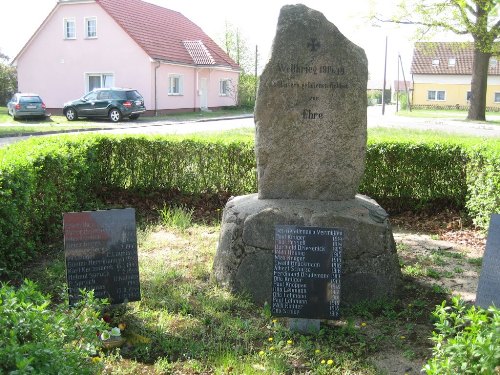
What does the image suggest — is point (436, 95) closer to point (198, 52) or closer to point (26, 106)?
point (198, 52)

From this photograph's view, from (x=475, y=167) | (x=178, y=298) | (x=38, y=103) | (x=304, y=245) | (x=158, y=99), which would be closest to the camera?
(x=304, y=245)

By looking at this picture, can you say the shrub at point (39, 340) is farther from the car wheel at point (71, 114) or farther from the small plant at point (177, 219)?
the car wheel at point (71, 114)

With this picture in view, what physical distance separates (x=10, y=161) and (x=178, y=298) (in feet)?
8.30

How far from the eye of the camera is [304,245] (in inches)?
178

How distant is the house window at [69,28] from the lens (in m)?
32.5

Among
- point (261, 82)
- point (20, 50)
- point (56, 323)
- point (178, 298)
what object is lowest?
point (178, 298)

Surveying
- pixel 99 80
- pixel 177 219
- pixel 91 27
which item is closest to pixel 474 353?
pixel 177 219

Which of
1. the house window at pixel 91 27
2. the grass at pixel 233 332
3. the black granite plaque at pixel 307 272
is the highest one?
the house window at pixel 91 27

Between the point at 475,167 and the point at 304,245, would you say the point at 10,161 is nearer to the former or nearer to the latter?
the point at 304,245

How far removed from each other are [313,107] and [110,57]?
2783 cm

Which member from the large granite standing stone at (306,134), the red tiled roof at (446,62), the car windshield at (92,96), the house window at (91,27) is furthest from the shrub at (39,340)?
the red tiled roof at (446,62)

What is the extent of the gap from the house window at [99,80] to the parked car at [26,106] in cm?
522

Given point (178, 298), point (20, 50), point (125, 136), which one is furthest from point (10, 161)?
point (20, 50)

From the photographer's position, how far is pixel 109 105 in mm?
26672
